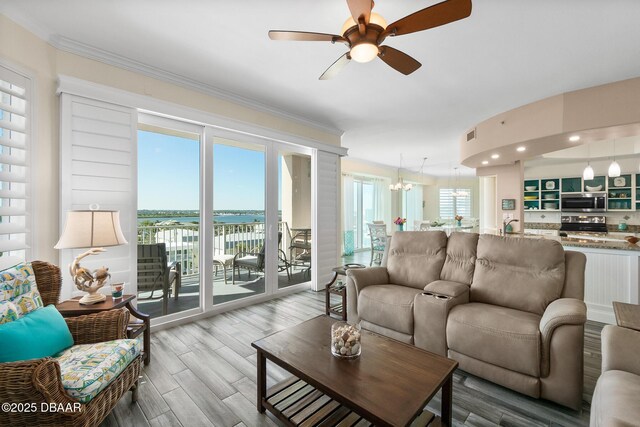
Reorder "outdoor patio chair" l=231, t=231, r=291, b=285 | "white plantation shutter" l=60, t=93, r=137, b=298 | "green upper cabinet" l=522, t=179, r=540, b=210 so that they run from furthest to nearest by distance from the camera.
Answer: "green upper cabinet" l=522, t=179, r=540, b=210 < "outdoor patio chair" l=231, t=231, r=291, b=285 < "white plantation shutter" l=60, t=93, r=137, b=298

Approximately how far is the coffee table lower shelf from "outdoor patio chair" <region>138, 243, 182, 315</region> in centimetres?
192

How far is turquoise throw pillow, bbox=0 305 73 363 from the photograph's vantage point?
54.6 inches

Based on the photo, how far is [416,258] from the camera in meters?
3.11

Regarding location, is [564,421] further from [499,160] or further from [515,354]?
[499,160]

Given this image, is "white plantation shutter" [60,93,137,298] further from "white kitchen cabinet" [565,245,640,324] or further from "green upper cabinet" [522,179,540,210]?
"green upper cabinet" [522,179,540,210]

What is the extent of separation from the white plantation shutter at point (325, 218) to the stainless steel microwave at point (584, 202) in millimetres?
6204

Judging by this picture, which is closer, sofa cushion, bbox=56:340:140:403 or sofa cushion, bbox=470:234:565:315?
sofa cushion, bbox=56:340:140:403

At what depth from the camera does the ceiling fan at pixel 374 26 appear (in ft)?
4.94

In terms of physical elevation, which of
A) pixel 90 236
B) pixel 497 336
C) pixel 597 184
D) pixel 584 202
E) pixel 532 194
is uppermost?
pixel 597 184

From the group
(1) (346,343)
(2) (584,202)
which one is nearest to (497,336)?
(1) (346,343)

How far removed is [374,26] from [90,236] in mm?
2405

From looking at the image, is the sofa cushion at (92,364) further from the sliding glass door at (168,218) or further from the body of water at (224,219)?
the body of water at (224,219)

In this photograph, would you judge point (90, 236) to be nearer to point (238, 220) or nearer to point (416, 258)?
point (238, 220)

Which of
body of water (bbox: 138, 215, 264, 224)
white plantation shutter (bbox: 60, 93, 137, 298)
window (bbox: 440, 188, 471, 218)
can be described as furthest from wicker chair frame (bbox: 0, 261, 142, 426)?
window (bbox: 440, 188, 471, 218)
